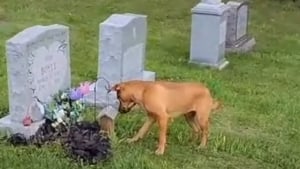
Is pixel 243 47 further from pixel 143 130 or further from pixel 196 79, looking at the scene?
pixel 143 130

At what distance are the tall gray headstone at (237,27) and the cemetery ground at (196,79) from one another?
8.9 inches

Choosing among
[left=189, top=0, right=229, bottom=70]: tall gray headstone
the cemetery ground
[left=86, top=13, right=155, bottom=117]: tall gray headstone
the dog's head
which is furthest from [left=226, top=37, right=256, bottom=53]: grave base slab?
the dog's head

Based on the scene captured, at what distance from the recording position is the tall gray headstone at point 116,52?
7.55 m

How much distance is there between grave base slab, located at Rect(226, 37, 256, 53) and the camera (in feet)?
35.7

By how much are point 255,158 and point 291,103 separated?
188 cm

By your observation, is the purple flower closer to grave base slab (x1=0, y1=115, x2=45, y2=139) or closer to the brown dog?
grave base slab (x1=0, y1=115, x2=45, y2=139)

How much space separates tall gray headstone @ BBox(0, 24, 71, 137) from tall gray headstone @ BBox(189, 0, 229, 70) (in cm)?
324

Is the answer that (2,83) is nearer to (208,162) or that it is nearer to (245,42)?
(208,162)

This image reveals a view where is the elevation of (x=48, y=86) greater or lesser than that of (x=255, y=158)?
greater

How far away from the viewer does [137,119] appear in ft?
23.7

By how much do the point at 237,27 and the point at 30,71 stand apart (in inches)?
192

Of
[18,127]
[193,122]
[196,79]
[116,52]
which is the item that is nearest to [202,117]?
[193,122]

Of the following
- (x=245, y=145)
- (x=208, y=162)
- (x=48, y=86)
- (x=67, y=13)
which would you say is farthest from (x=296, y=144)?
(x=67, y=13)

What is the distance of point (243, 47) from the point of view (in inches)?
437
